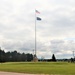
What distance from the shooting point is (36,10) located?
78.7 metres

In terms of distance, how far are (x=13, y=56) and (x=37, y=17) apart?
3240 inches

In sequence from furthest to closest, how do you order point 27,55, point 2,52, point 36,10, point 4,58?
point 27,55 < point 2,52 < point 4,58 < point 36,10

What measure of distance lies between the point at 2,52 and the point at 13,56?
26.6ft


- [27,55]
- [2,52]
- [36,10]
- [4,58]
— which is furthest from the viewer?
[27,55]

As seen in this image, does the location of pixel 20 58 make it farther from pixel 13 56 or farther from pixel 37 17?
pixel 37 17

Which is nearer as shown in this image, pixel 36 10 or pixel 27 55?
pixel 36 10

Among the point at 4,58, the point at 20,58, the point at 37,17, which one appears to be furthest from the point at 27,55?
the point at 37,17

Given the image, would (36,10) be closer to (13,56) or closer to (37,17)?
(37,17)

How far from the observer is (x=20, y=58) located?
15600 cm

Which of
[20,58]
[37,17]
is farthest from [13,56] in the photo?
[37,17]

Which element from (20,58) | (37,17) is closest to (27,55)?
(20,58)

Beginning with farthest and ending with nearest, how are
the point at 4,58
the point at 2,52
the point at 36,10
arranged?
the point at 2,52 < the point at 4,58 < the point at 36,10

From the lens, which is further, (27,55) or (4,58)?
(27,55)

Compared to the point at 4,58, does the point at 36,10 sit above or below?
above
